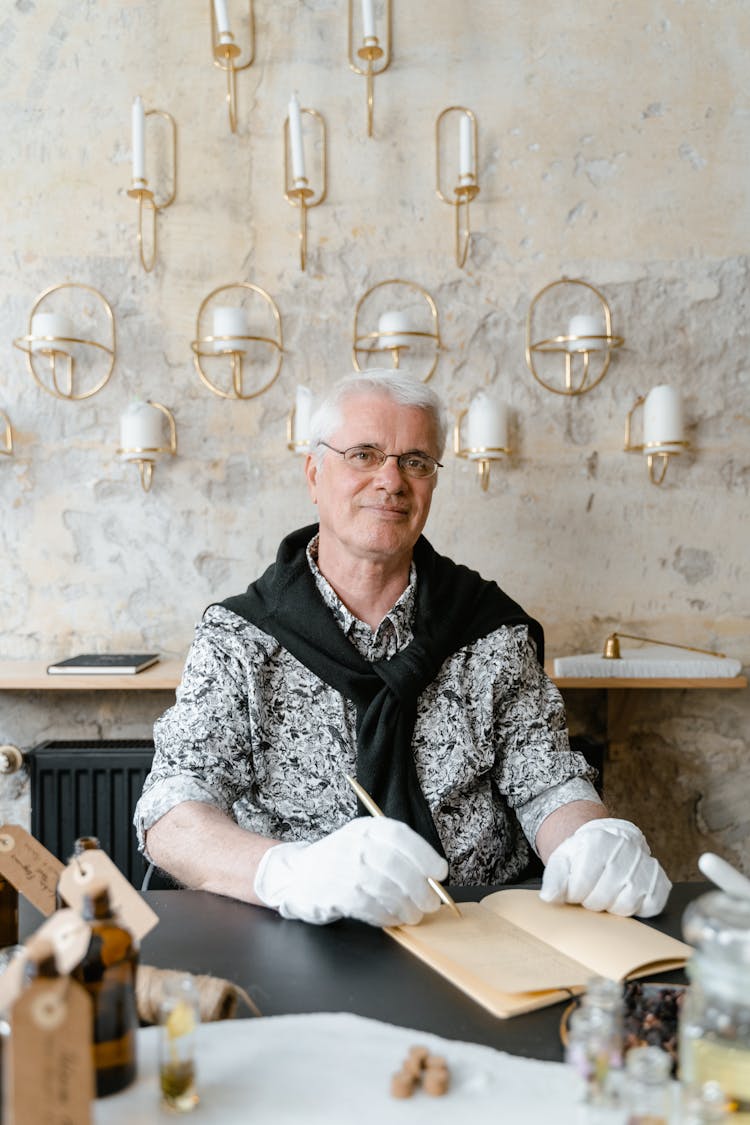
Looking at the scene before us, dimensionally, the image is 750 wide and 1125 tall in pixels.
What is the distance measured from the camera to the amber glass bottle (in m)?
0.73

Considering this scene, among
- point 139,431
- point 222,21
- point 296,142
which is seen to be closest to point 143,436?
point 139,431

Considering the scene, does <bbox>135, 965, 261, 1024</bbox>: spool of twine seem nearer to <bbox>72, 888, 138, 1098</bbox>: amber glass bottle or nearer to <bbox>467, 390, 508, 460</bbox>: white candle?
<bbox>72, 888, 138, 1098</bbox>: amber glass bottle

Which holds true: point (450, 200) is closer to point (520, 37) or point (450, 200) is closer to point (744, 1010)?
point (520, 37)

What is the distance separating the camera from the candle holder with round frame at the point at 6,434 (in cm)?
254

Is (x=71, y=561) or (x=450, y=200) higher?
(x=450, y=200)

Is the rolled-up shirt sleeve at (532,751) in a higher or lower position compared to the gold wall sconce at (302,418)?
lower

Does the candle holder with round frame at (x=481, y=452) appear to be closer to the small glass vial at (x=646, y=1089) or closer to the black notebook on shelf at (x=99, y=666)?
the black notebook on shelf at (x=99, y=666)

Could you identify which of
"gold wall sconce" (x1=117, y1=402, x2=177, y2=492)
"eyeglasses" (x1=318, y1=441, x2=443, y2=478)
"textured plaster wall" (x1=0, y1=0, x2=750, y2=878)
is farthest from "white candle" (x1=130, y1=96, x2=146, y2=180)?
"eyeglasses" (x1=318, y1=441, x2=443, y2=478)

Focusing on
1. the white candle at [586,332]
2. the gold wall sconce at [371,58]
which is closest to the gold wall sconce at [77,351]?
the gold wall sconce at [371,58]

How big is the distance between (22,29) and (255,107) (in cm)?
64

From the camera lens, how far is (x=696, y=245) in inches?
101

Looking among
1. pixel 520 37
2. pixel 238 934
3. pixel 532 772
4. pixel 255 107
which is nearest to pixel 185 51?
pixel 255 107

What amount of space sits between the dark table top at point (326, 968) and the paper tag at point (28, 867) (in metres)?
0.12

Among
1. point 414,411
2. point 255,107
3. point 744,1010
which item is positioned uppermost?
point 255,107
